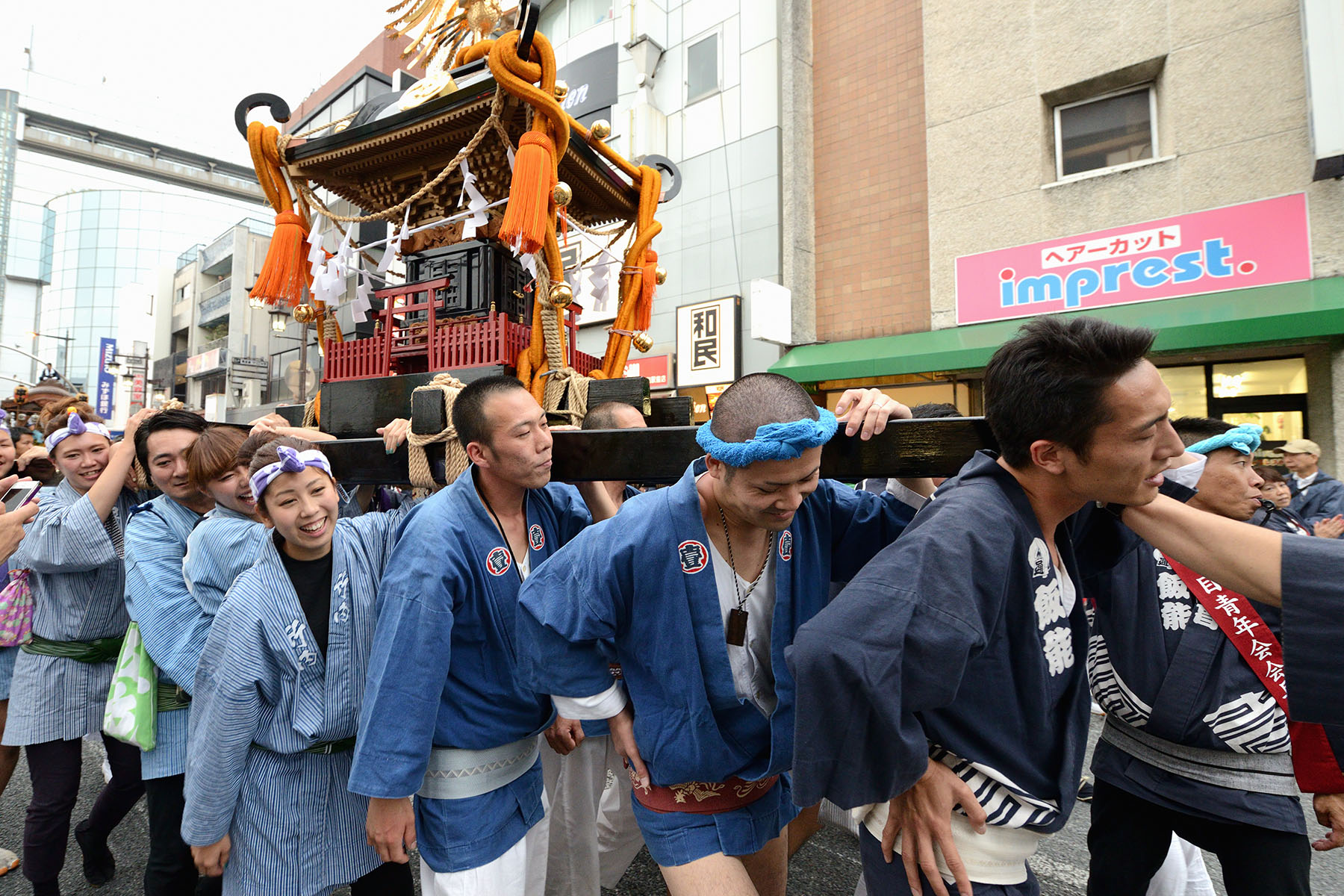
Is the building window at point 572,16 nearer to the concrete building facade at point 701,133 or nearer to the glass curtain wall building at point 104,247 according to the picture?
the concrete building facade at point 701,133

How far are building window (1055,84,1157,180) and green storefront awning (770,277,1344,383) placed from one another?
1988 millimetres

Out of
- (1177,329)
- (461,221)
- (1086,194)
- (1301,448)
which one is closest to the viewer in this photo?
(461,221)

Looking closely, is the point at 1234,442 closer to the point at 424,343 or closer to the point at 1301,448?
the point at 424,343

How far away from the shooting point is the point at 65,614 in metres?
2.72

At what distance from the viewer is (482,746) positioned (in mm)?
1991

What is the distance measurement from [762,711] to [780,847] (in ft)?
1.98

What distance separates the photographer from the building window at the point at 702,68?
1166 centimetres

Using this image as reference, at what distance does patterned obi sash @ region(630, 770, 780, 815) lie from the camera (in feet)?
5.65

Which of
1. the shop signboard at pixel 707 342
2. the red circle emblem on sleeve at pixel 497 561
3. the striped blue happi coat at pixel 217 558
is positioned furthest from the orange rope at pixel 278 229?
the shop signboard at pixel 707 342

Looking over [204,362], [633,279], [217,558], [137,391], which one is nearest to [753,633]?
[217,558]

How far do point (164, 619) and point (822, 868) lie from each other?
2809mm

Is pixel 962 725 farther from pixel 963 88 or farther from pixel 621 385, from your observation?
pixel 963 88

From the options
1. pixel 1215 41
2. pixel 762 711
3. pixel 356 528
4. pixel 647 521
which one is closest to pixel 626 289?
pixel 356 528

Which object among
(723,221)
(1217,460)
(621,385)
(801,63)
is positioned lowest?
(1217,460)
